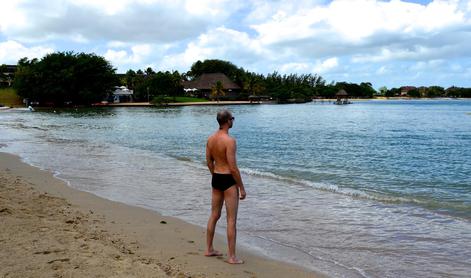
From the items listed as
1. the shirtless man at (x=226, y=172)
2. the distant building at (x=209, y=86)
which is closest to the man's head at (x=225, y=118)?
the shirtless man at (x=226, y=172)

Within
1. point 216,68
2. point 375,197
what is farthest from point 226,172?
point 216,68

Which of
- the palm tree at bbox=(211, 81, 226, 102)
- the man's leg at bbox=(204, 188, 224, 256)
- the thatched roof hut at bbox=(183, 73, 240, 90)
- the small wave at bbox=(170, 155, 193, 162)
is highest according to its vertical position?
the thatched roof hut at bbox=(183, 73, 240, 90)

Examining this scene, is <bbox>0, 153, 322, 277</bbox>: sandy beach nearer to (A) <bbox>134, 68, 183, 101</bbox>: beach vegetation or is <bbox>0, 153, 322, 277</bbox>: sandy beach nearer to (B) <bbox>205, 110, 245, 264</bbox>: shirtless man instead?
(B) <bbox>205, 110, 245, 264</bbox>: shirtless man

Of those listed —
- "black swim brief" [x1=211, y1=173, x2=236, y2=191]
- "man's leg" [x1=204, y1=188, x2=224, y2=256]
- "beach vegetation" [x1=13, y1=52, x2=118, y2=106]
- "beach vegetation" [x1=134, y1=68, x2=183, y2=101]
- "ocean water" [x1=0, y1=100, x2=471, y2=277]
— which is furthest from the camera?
"beach vegetation" [x1=134, y1=68, x2=183, y2=101]

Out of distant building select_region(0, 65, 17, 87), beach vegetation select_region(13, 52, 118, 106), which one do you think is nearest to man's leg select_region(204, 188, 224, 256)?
beach vegetation select_region(13, 52, 118, 106)

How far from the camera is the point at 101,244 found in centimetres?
667

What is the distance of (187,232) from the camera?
8.38 m

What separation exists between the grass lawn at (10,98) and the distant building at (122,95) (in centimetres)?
2270

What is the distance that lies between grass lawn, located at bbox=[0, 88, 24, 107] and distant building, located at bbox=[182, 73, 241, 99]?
157ft

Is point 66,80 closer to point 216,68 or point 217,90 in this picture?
point 217,90

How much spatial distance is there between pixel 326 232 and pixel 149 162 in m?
12.8

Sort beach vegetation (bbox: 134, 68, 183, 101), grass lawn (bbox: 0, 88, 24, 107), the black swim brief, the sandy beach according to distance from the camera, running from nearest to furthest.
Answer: the sandy beach → the black swim brief → grass lawn (bbox: 0, 88, 24, 107) → beach vegetation (bbox: 134, 68, 183, 101)

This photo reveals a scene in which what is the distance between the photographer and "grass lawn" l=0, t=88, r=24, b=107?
11094cm

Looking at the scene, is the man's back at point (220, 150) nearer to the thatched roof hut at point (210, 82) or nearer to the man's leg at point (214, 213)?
the man's leg at point (214, 213)
